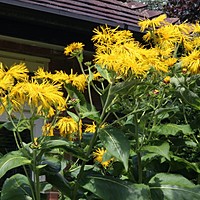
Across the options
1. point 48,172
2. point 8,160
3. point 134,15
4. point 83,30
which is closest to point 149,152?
point 48,172

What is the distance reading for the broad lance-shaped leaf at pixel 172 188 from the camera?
7.16 ft

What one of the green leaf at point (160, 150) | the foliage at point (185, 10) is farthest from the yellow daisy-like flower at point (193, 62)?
the foliage at point (185, 10)

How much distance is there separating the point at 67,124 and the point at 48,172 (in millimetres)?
320

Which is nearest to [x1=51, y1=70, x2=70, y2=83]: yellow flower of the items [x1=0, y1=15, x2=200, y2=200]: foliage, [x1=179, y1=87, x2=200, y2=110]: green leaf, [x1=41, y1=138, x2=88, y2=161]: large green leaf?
[x1=0, y1=15, x2=200, y2=200]: foliage

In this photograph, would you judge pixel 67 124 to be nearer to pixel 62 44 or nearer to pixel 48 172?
pixel 48 172

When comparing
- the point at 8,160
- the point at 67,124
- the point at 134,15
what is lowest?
the point at 8,160

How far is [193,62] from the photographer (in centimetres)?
240

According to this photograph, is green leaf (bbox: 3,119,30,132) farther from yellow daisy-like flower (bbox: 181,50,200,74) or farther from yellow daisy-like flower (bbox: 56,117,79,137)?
yellow daisy-like flower (bbox: 181,50,200,74)

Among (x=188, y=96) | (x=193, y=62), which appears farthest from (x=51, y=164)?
(x=193, y=62)

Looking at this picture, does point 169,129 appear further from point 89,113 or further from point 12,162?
point 12,162

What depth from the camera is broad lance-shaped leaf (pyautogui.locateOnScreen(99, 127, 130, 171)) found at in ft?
6.57

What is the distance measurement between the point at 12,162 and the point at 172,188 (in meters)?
0.70

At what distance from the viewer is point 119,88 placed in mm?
2033

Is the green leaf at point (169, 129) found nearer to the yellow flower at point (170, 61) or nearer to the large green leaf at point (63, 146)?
the yellow flower at point (170, 61)
